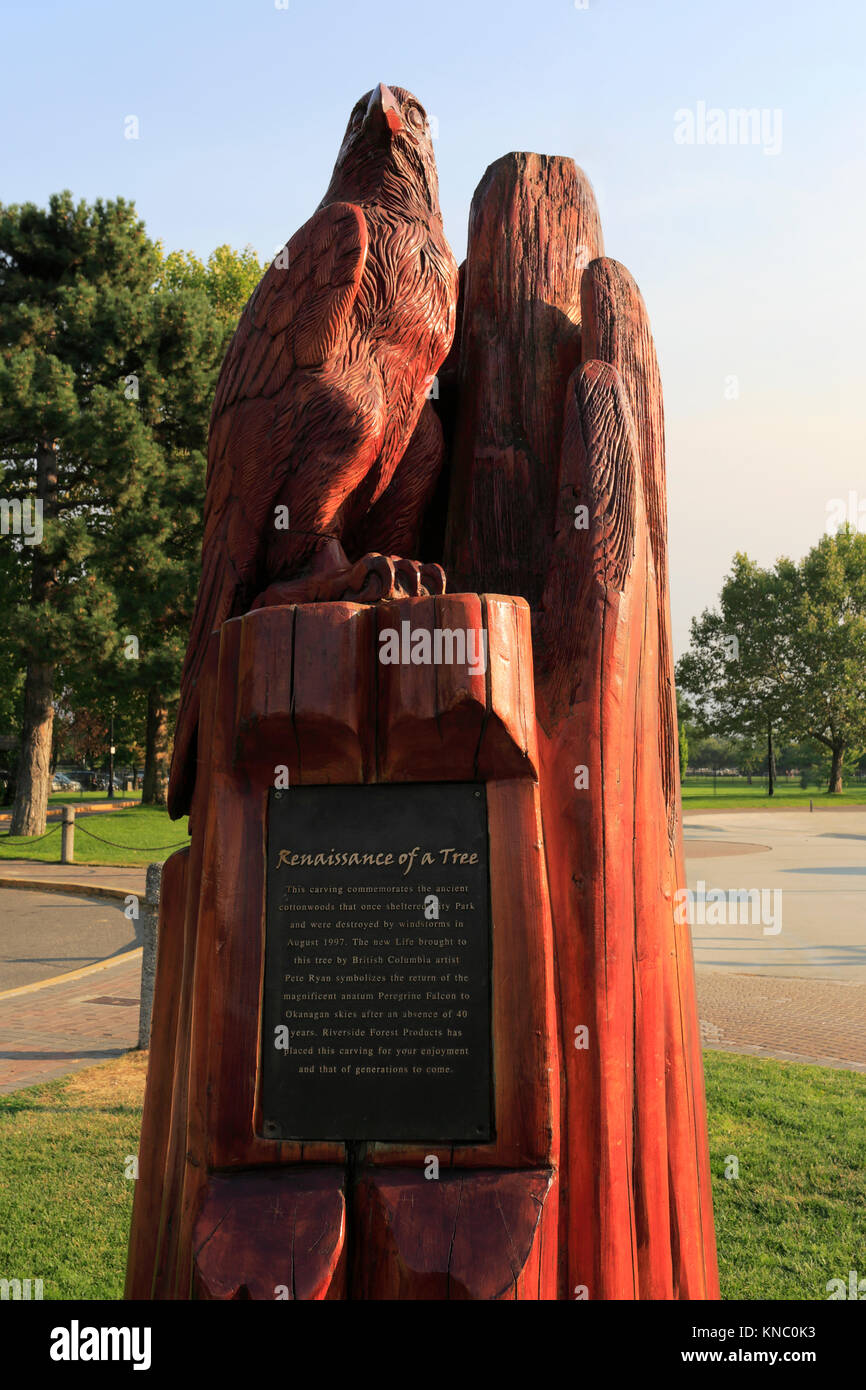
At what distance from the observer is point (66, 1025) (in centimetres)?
692

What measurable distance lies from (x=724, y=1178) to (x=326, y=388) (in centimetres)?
406

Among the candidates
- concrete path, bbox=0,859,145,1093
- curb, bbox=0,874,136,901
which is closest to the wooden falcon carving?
concrete path, bbox=0,859,145,1093

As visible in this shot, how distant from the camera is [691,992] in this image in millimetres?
2438

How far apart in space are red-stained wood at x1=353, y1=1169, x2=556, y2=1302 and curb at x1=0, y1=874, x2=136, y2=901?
11.6 metres

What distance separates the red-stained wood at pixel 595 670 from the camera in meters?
2.04

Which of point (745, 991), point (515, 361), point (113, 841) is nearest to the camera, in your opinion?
point (515, 361)

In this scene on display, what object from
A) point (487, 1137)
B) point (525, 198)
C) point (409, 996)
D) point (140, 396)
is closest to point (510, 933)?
point (409, 996)

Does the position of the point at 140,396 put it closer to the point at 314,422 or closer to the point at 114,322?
the point at 114,322

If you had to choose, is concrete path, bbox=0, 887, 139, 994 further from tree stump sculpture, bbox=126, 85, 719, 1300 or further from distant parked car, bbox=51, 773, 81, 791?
distant parked car, bbox=51, 773, 81, 791

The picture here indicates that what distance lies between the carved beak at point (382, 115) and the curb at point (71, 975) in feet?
23.2

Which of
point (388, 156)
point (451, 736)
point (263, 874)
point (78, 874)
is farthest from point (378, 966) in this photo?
point (78, 874)

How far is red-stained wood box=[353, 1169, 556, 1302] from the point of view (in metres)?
1.75

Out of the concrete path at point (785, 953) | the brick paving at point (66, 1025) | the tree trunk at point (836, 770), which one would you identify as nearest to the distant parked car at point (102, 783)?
the tree trunk at point (836, 770)

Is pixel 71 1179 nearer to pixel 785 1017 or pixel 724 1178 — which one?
pixel 724 1178
